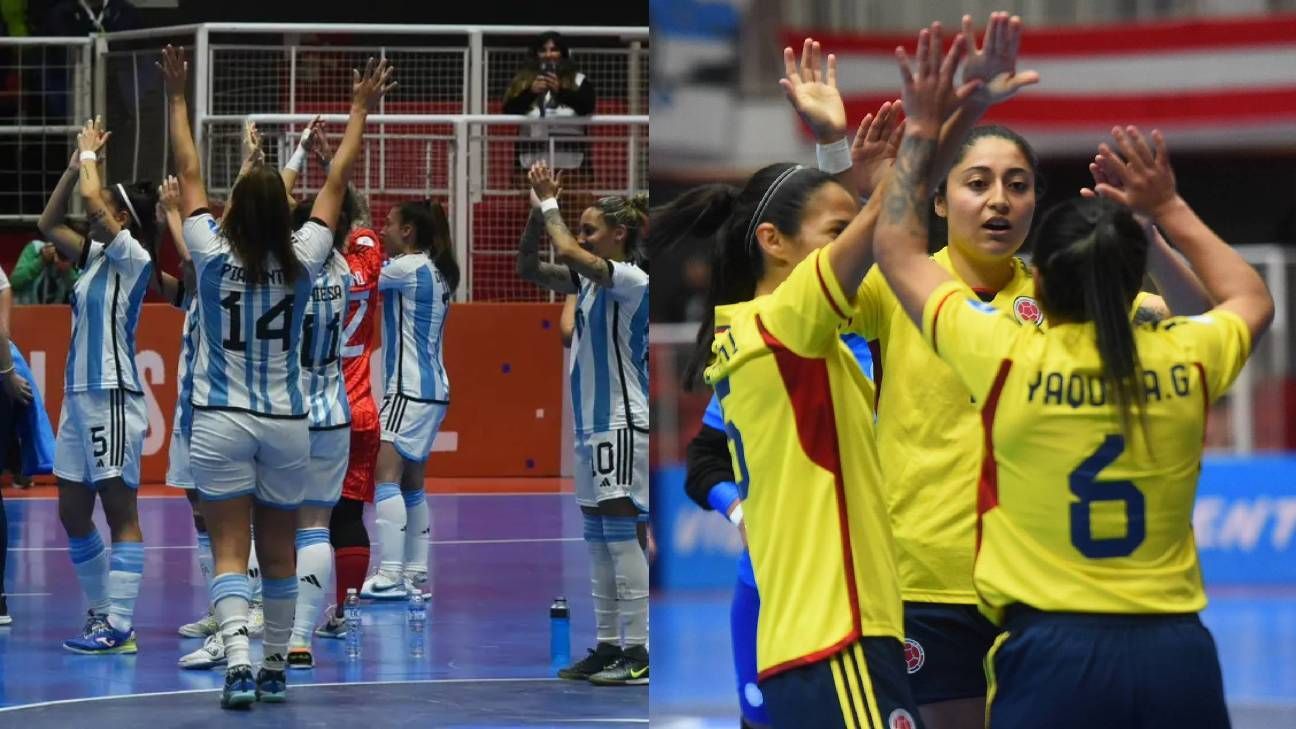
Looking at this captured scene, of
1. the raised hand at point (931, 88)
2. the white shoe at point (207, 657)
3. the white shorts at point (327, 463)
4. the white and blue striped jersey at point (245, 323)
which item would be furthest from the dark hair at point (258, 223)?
the raised hand at point (931, 88)

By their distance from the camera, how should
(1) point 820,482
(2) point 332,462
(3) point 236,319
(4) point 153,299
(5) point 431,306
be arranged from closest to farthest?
(1) point 820,482
(3) point 236,319
(2) point 332,462
(5) point 431,306
(4) point 153,299

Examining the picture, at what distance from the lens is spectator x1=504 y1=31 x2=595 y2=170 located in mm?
15766

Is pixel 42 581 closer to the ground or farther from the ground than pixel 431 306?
closer to the ground

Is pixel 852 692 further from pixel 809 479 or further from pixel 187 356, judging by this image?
pixel 187 356

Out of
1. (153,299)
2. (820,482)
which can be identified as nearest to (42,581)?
(153,299)

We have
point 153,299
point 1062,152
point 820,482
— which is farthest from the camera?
point 153,299

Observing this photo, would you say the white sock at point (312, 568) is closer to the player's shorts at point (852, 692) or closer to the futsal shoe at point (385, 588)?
the futsal shoe at point (385, 588)

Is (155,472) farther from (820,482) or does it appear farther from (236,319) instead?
(820,482)

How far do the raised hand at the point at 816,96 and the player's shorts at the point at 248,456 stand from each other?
4121 millimetres

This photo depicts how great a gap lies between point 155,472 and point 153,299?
6.25 feet

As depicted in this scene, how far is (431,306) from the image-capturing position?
10664mm

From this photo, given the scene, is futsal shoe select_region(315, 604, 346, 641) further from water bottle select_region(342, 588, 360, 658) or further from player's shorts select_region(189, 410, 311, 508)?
player's shorts select_region(189, 410, 311, 508)

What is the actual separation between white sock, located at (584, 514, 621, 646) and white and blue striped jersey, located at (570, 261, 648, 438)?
1.42ft

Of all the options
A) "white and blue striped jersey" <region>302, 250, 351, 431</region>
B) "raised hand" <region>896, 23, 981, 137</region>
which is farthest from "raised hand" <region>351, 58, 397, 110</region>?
"raised hand" <region>896, 23, 981, 137</region>
